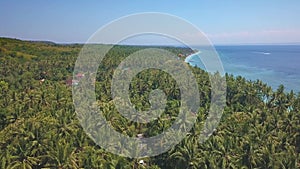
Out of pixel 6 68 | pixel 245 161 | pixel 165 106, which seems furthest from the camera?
pixel 6 68

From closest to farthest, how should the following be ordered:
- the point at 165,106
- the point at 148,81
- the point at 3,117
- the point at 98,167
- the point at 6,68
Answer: the point at 98,167
the point at 3,117
the point at 165,106
the point at 148,81
the point at 6,68

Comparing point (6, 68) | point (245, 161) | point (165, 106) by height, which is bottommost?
point (245, 161)

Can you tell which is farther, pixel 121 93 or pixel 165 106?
pixel 121 93

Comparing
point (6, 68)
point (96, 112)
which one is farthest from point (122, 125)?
point (6, 68)

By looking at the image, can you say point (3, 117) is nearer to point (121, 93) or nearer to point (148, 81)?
point (121, 93)

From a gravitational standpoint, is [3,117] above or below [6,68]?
below

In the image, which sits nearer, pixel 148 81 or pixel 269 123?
pixel 269 123

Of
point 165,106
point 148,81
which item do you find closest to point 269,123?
point 165,106

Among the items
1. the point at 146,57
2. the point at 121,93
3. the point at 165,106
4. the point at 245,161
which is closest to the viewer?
the point at 245,161

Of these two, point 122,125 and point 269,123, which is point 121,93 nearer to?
point 122,125
